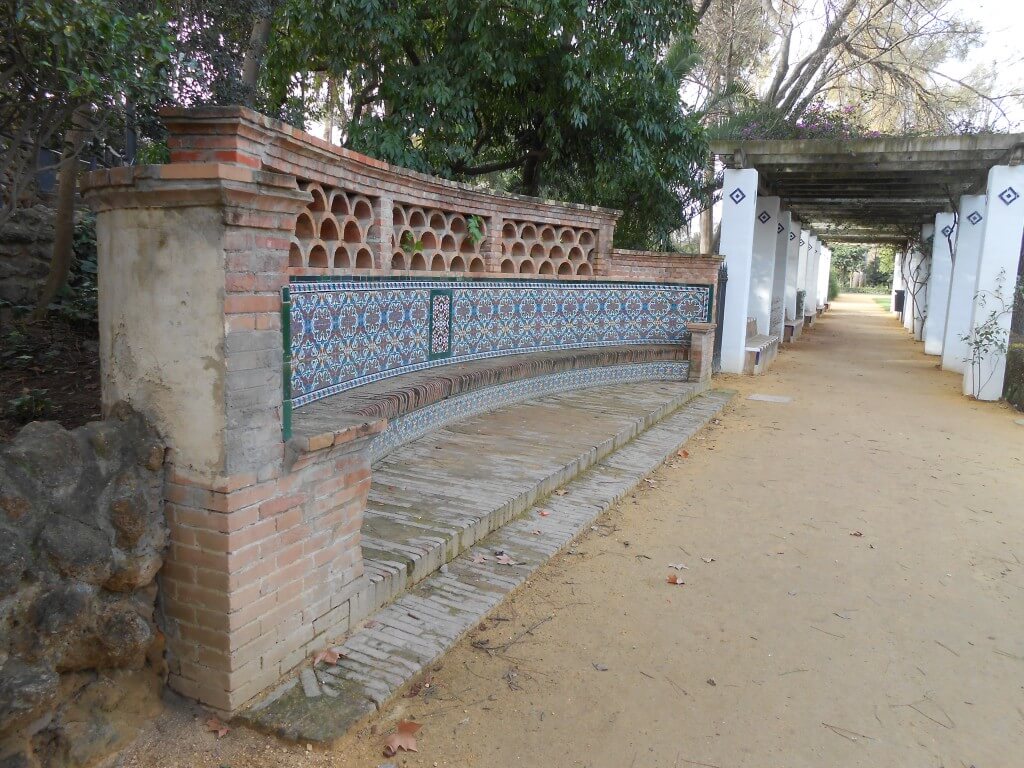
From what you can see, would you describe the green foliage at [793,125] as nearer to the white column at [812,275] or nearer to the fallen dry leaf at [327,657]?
the fallen dry leaf at [327,657]

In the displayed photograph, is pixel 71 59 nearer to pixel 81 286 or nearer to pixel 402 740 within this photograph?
pixel 402 740

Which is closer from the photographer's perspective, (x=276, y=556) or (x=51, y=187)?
(x=276, y=556)

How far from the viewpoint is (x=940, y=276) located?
14.3 meters

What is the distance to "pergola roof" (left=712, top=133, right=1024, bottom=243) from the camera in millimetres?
9555

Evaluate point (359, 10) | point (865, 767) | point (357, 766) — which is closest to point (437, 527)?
point (357, 766)

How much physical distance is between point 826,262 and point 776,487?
26.8 metres

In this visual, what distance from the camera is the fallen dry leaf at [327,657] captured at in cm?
267

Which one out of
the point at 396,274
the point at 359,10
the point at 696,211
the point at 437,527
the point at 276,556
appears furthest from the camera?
the point at 696,211

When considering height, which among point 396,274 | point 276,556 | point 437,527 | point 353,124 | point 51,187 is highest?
point 353,124

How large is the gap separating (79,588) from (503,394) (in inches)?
181

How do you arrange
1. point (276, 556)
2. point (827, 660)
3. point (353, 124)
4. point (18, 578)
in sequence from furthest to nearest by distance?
point (353, 124)
point (827, 660)
point (276, 556)
point (18, 578)

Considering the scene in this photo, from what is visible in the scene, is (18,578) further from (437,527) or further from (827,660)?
(827,660)

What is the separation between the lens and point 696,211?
12.4 m

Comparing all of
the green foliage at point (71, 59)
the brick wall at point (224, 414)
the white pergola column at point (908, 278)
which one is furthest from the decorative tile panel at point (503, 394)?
the white pergola column at point (908, 278)
